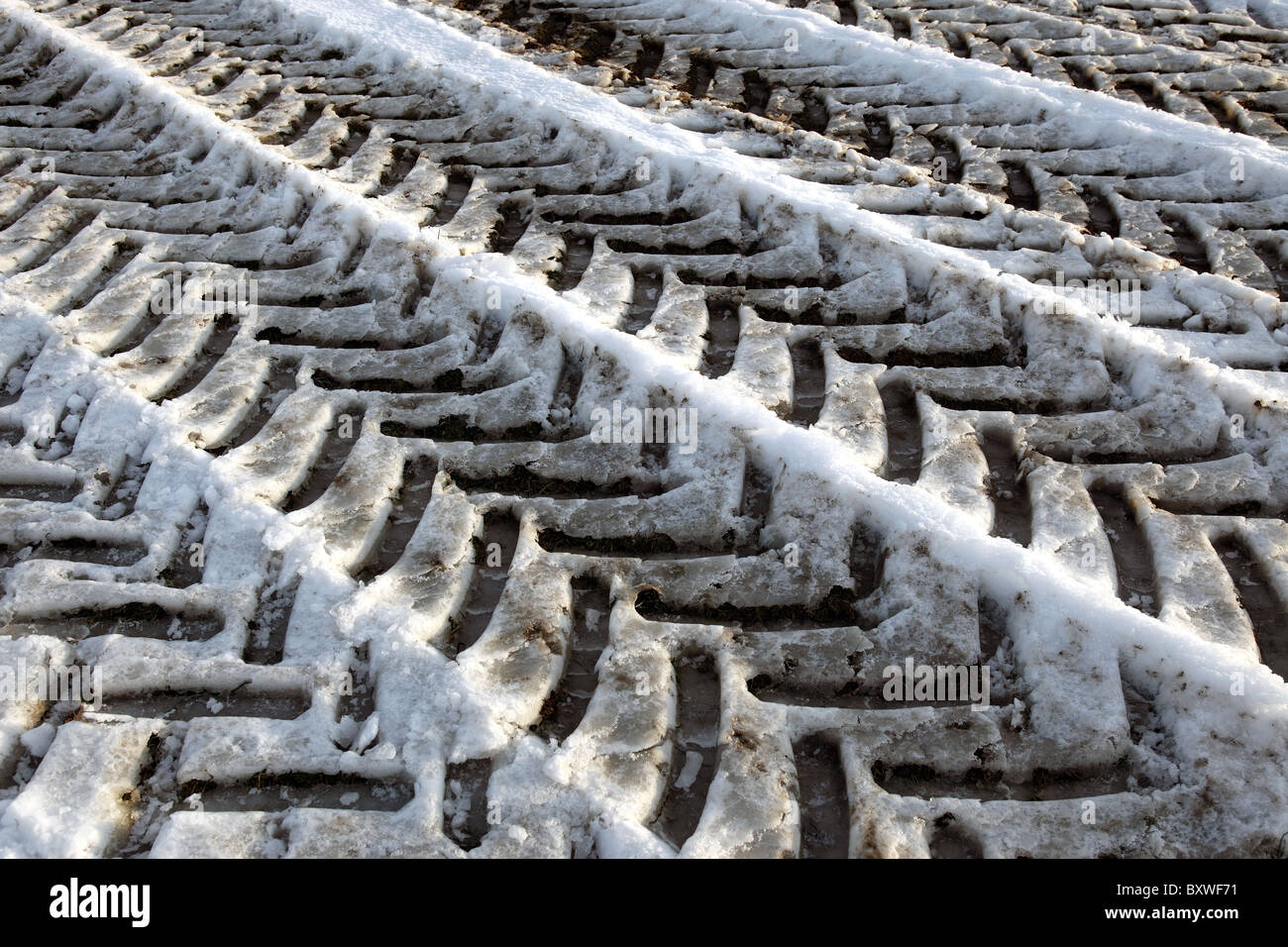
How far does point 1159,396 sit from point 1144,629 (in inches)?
48.2

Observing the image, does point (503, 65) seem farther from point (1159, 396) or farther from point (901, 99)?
point (1159, 396)

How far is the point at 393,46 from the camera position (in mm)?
6281
